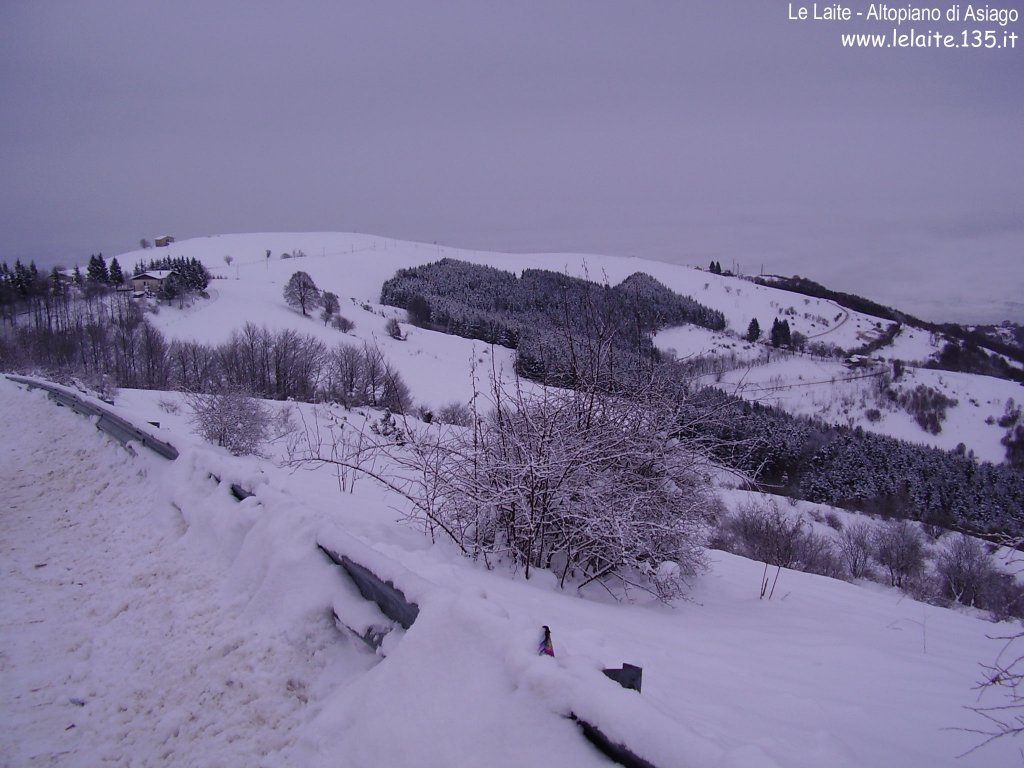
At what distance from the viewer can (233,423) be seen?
1516 centimetres

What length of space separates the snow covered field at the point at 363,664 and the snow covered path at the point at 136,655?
12 millimetres

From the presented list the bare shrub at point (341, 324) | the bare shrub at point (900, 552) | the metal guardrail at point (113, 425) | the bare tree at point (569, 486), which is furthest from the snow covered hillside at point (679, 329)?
the bare tree at point (569, 486)

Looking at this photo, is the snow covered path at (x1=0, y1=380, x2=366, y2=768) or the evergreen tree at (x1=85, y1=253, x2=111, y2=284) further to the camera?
the evergreen tree at (x1=85, y1=253, x2=111, y2=284)

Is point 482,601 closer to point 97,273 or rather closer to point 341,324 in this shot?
point 341,324

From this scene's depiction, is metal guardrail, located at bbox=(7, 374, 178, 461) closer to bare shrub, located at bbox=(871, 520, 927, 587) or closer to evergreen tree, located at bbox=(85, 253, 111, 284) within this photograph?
bare shrub, located at bbox=(871, 520, 927, 587)

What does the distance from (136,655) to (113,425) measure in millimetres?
6289

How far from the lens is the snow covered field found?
1990 mm

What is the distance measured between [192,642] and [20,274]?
86.6 m

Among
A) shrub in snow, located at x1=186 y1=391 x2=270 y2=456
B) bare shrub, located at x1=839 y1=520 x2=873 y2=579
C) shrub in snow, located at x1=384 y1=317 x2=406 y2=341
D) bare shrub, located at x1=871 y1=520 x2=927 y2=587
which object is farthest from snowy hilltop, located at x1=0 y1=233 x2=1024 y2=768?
shrub in snow, located at x1=384 y1=317 x2=406 y2=341

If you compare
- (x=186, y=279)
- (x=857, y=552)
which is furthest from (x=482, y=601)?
(x=186, y=279)

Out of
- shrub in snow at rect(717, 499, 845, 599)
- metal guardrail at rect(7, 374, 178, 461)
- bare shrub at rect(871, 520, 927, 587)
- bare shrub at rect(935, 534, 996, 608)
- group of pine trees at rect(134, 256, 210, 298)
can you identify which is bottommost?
bare shrub at rect(871, 520, 927, 587)

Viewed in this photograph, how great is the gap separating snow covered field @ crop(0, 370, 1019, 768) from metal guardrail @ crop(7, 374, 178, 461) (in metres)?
0.76

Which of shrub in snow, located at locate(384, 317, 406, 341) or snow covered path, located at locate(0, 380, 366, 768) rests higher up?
shrub in snow, located at locate(384, 317, 406, 341)

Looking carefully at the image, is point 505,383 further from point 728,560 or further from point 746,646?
point 728,560
